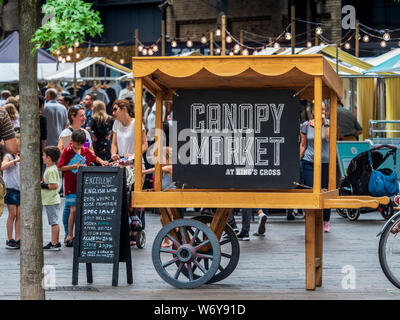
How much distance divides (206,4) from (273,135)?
1039 inches

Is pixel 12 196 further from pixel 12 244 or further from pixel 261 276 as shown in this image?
pixel 261 276

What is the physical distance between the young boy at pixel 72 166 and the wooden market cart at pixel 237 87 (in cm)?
288

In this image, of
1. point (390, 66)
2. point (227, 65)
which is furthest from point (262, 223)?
point (390, 66)

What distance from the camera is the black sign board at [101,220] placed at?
8.06 m

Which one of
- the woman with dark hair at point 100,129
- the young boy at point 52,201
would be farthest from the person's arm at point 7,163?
the woman with dark hair at point 100,129

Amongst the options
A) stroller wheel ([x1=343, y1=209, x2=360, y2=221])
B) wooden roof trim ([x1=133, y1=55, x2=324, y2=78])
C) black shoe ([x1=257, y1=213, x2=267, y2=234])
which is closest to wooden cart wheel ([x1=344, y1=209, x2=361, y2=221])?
stroller wheel ([x1=343, y1=209, x2=360, y2=221])

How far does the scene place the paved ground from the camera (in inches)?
295

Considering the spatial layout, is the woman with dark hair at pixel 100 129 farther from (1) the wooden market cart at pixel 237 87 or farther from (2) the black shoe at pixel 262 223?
(1) the wooden market cart at pixel 237 87

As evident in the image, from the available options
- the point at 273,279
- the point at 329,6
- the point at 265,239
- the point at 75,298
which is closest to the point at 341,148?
the point at 265,239

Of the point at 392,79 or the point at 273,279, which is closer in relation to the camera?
the point at 273,279

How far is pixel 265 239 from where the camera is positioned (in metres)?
11.6

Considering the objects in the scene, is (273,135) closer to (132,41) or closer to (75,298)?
(75,298)

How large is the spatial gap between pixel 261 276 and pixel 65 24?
145 inches

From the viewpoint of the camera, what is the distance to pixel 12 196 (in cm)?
1052
